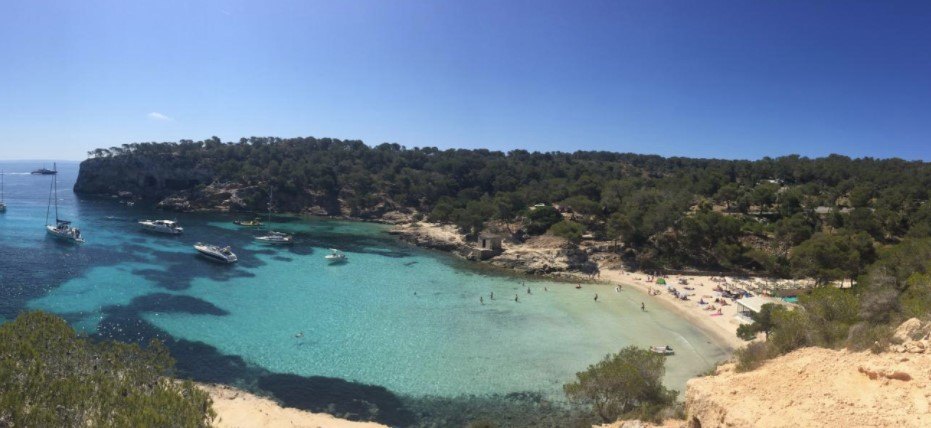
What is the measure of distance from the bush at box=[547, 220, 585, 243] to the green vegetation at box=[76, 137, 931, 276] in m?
0.21

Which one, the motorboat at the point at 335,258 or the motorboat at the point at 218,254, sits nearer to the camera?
the motorboat at the point at 218,254

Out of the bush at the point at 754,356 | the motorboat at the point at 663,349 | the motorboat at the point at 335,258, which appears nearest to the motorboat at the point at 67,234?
the motorboat at the point at 335,258

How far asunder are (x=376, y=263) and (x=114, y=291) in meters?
25.6

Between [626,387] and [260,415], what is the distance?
16748 mm

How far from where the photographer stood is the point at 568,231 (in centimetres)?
5991

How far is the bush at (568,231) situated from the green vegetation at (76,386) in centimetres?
4878

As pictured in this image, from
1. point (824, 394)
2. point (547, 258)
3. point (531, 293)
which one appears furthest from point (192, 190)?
point (824, 394)

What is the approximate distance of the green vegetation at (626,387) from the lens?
19.4m

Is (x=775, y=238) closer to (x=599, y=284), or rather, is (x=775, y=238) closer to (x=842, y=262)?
(x=842, y=262)

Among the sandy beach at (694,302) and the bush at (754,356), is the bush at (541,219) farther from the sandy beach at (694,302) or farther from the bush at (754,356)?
the bush at (754,356)

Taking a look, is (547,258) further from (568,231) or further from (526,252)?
(568,231)

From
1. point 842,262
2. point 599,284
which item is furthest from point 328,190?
point 842,262

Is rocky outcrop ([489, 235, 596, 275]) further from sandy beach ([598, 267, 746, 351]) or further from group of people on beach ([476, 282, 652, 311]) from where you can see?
group of people on beach ([476, 282, 652, 311])

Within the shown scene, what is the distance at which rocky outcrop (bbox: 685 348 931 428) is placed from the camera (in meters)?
10.9
